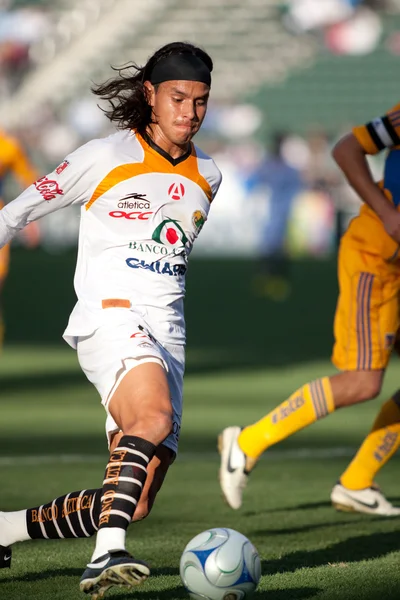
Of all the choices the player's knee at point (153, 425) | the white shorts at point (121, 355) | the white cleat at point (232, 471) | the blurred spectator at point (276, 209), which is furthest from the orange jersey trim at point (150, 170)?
the blurred spectator at point (276, 209)

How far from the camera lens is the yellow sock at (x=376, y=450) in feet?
22.1

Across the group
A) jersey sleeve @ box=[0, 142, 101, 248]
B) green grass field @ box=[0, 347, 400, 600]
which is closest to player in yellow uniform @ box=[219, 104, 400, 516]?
green grass field @ box=[0, 347, 400, 600]

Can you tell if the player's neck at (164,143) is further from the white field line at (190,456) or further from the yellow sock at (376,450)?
the white field line at (190,456)

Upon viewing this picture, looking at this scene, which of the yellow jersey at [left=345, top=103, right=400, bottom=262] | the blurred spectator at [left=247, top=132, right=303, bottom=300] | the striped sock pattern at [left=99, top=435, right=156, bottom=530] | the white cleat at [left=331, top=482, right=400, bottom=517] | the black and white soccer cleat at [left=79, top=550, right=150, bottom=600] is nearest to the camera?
the black and white soccer cleat at [left=79, top=550, right=150, bottom=600]

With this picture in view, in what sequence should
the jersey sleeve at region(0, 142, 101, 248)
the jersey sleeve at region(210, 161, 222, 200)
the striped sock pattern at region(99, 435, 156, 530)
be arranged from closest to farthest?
the striped sock pattern at region(99, 435, 156, 530) < the jersey sleeve at region(0, 142, 101, 248) < the jersey sleeve at region(210, 161, 222, 200)

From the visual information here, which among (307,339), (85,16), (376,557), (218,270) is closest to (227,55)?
(85,16)

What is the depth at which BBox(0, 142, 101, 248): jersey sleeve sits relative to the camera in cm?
475

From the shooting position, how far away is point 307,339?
16.8m

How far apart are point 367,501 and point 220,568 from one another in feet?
8.15

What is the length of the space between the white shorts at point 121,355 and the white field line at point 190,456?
11.3 ft

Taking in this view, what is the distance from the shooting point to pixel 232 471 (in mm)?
6352

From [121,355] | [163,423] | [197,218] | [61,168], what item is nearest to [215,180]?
[197,218]

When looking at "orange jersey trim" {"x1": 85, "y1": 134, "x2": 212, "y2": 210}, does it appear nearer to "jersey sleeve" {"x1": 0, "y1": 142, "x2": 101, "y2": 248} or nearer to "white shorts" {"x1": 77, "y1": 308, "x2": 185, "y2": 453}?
"jersey sleeve" {"x1": 0, "y1": 142, "x2": 101, "y2": 248}

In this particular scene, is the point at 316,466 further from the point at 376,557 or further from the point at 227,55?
the point at 227,55
